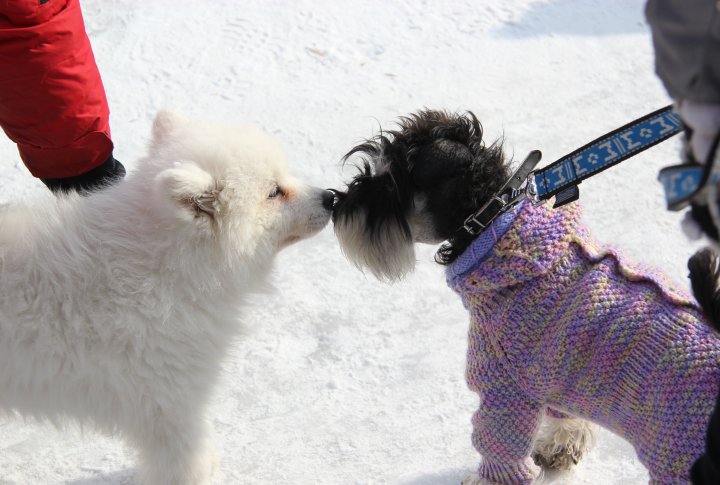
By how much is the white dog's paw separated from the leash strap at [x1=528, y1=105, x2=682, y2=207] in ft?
3.54

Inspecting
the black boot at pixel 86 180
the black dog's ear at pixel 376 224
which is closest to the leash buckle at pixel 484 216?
the black dog's ear at pixel 376 224

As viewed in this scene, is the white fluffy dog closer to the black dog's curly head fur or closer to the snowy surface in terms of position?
the black dog's curly head fur

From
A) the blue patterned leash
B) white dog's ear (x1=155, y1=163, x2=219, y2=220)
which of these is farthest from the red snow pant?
the blue patterned leash

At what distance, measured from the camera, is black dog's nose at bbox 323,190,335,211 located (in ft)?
8.86

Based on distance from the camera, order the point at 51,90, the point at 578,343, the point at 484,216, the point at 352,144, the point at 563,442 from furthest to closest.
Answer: the point at 352,144 → the point at 51,90 → the point at 563,442 → the point at 484,216 → the point at 578,343

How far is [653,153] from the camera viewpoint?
4.57 m

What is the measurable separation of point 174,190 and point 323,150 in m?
2.57

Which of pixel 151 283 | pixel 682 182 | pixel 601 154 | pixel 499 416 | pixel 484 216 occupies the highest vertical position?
pixel 682 182

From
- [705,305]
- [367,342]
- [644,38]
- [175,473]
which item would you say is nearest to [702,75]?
[705,305]

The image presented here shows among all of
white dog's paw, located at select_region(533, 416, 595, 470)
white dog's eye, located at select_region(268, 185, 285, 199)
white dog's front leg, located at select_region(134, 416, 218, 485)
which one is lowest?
white dog's front leg, located at select_region(134, 416, 218, 485)

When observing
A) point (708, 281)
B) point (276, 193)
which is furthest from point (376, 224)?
point (708, 281)

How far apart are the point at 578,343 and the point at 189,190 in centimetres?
127

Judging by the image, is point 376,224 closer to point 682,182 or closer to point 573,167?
point 573,167

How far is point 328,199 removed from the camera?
272 centimetres
